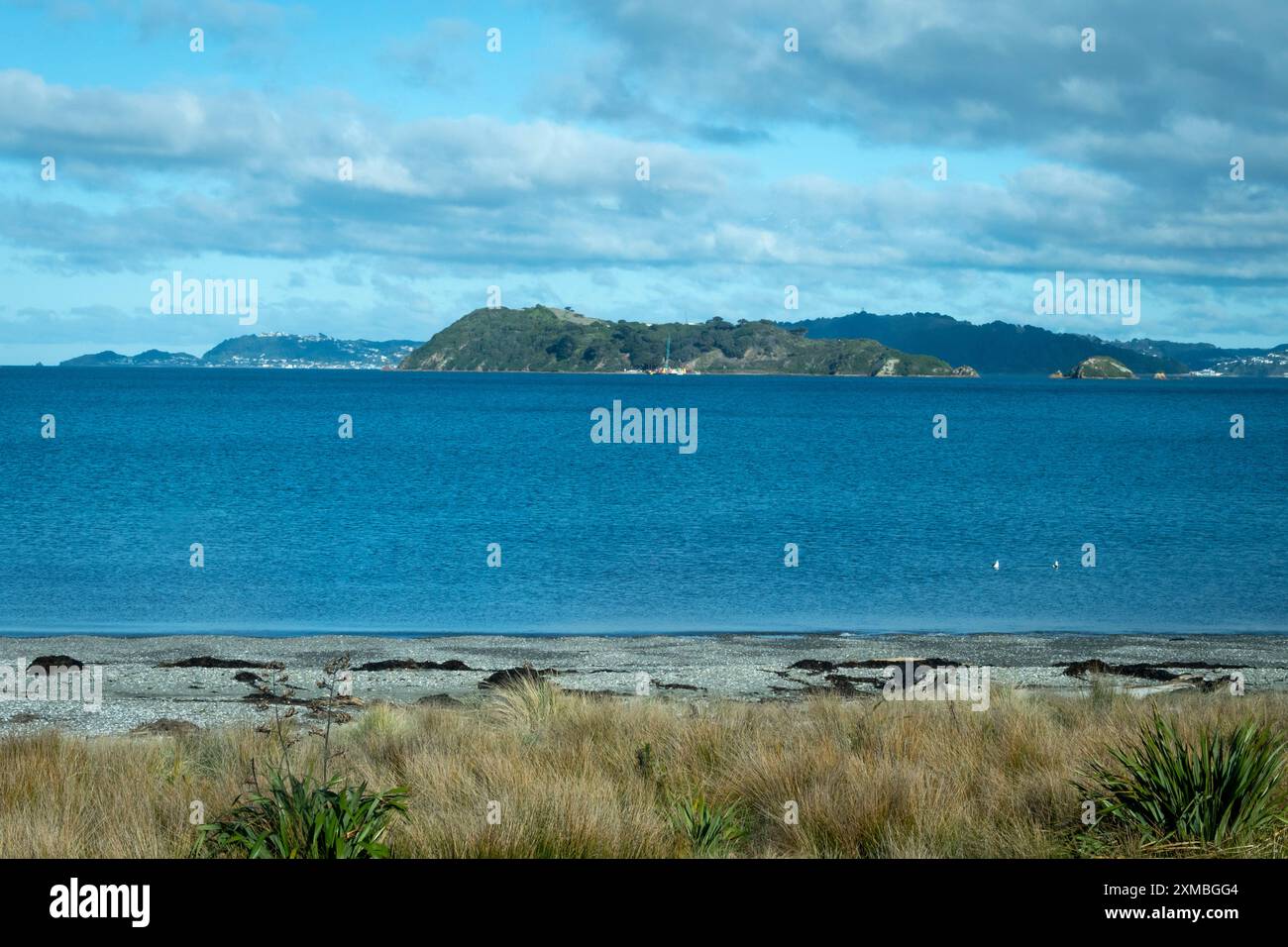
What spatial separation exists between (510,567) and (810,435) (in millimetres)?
65948

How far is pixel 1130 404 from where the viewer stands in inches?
6570

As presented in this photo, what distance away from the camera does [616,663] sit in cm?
2061

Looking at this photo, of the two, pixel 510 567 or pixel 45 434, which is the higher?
pixel 45 434

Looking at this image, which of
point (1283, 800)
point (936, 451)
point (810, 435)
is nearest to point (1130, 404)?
point (810, 435)
